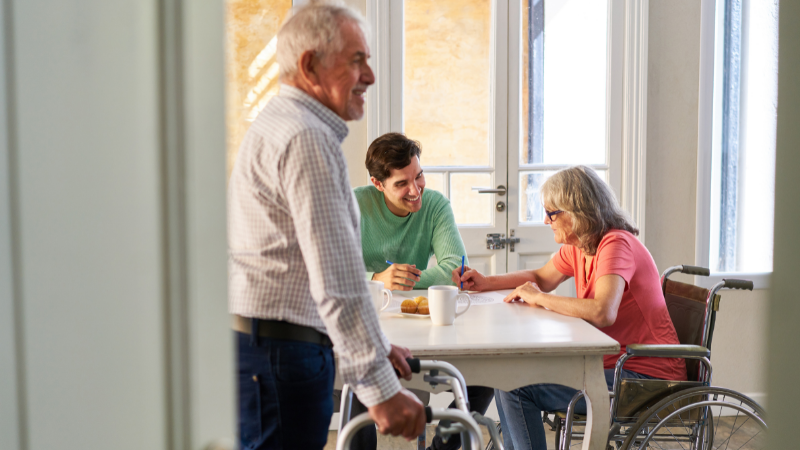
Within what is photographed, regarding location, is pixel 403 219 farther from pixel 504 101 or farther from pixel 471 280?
pixel 504 101

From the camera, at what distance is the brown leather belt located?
1000 millimetres

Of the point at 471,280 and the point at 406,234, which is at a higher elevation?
the point at 406,234

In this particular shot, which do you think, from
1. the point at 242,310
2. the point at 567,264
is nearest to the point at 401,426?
the point at 242,310

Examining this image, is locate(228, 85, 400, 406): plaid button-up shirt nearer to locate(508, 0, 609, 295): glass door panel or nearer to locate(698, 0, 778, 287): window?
locate(508, 0, 609, 295): glass door panel

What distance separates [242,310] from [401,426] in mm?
315

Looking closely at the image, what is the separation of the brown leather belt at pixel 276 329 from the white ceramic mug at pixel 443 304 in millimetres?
712

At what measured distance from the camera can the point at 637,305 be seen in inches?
77.1

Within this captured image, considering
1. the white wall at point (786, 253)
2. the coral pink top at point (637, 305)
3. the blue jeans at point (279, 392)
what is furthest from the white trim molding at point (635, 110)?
the white wall at point (786, 253)

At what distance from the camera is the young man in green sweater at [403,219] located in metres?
2.26

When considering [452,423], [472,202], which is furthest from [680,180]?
[452,423]

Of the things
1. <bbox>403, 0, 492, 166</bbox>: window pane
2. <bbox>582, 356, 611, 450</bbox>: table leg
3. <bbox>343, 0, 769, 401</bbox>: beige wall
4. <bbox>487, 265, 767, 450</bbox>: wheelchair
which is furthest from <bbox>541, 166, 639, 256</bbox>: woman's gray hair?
<bbox>343, 0, 769, 401</bbox>: beige wall

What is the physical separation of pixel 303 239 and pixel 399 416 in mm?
304

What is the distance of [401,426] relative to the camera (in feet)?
3.07

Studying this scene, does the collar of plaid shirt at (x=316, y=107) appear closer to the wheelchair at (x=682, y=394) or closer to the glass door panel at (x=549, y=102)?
the wheelchair at (x=682, y=394)
